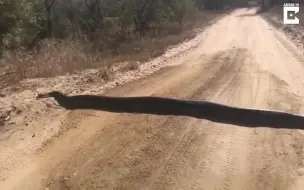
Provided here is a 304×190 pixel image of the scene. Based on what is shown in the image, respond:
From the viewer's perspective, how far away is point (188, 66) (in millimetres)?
10797

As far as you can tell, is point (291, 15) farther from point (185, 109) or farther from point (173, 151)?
point (173, 151)

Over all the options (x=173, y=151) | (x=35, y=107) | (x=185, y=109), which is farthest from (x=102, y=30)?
(x=173, y=151)

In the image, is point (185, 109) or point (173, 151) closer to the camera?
point (173, 151)

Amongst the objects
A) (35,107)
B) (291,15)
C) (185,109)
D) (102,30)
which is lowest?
(291,15)

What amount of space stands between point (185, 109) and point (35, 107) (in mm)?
2630

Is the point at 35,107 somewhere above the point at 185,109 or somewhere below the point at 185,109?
above

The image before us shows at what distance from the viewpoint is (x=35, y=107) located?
653 centimetres

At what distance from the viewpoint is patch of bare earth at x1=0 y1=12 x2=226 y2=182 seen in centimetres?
509

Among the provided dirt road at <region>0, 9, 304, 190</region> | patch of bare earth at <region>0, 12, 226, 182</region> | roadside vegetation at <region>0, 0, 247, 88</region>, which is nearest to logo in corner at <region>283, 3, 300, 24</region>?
roadside vegetation at <region>0, 0, 247, 88</region>

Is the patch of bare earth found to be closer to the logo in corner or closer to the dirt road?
the dirt road

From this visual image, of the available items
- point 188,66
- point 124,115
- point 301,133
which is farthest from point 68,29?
point 301,133

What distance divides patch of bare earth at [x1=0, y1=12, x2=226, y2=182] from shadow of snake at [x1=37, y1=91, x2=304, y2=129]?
0.41 metres

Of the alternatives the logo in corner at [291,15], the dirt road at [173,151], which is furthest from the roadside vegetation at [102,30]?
the logo in corner at [291,15]

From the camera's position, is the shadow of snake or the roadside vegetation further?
the roadside vegetation
